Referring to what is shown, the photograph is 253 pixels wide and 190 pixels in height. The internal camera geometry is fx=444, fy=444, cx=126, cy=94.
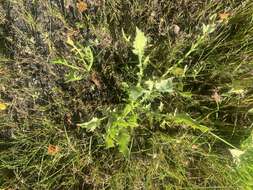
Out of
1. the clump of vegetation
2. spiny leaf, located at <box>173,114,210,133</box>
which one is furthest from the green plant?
spiny leaf, located at <box>173,114,210,133</box>

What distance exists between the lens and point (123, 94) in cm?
184

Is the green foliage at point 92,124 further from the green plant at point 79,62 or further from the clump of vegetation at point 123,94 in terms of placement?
the green plant at point 79,62

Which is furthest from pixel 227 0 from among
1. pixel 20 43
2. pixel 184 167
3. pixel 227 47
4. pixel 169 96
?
pixel 20 43

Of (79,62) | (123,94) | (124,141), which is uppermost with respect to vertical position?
(79,62)

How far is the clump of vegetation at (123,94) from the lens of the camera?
1.76 metres

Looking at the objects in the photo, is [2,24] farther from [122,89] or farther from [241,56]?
[241,56]

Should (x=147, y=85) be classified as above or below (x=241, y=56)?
below

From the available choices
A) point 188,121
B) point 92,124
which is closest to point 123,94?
point 92,124

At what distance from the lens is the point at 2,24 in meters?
1.90

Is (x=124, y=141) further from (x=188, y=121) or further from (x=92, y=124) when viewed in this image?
(x=188, y=121)

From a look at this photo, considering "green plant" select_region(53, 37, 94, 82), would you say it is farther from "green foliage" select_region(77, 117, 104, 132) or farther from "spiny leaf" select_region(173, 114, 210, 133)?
"spiny leaf" select_region(173, 114, 210, 133)

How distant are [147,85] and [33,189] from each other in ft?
2.07

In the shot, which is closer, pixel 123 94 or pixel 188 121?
pixel 188 121

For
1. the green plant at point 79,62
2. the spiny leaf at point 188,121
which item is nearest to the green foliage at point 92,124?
the green plant at point 79,62
